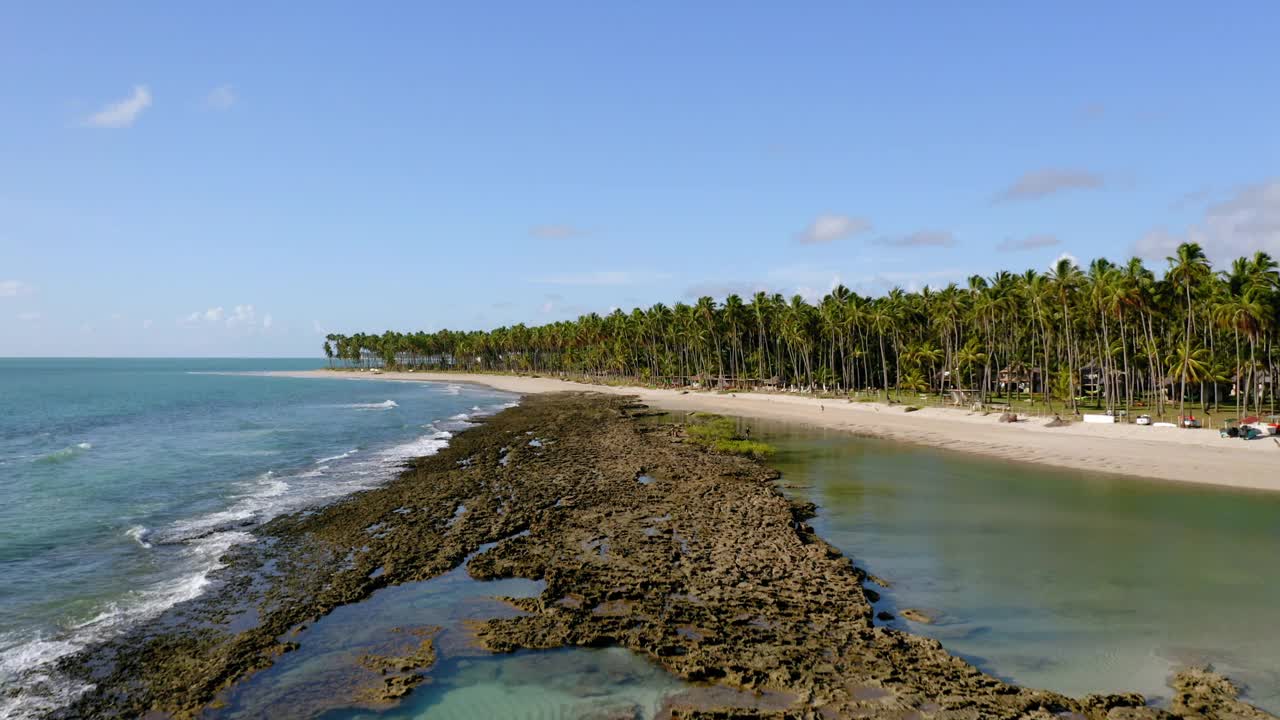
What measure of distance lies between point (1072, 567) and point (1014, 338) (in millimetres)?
73637

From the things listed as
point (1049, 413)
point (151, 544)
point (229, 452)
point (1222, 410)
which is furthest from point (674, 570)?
point (1222, 410)

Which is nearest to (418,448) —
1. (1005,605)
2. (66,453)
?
(66,453)

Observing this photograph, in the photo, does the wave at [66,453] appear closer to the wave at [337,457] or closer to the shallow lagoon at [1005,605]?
the wave at [337,457]

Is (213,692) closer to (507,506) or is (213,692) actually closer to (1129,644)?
(507,506)

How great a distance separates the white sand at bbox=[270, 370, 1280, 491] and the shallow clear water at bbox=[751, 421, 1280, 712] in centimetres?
379

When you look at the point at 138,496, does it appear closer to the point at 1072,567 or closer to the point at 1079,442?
the point at 1072,567

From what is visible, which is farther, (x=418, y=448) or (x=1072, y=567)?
(x=418, y=448)

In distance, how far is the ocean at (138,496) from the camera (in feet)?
57.8

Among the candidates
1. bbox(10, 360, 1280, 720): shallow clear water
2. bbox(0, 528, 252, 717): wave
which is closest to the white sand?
bbox(10, 360, 1280, 720): shallow clear water

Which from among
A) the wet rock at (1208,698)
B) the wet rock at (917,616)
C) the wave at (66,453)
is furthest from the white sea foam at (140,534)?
the wet rock at (1208,698)

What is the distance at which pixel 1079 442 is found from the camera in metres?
45.2

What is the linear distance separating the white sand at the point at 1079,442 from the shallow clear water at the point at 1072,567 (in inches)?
149

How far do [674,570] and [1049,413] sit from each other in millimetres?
49475

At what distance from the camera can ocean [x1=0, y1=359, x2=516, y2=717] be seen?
17609mm
